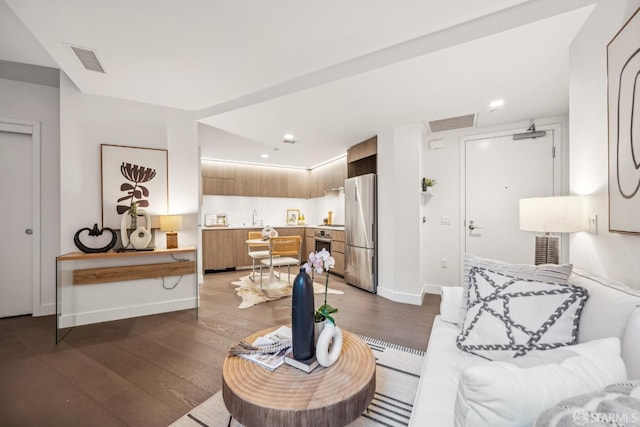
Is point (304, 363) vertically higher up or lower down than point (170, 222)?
lower down

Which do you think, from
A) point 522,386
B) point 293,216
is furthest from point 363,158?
point 522,386

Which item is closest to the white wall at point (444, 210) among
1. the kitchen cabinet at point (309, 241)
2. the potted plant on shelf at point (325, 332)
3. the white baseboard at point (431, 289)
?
the white baseboard at point (431, 289)

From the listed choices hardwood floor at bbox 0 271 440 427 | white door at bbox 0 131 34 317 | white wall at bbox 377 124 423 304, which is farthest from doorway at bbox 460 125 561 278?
white door at bbox 0 131 34 317

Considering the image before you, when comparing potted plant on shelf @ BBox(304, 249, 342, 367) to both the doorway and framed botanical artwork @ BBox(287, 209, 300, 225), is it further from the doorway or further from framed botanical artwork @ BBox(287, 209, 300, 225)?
framed botanical artwork @ BBox(287, 209, 300, 225)

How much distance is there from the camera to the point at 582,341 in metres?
1.06

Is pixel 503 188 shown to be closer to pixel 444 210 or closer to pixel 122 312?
pixel 444 210

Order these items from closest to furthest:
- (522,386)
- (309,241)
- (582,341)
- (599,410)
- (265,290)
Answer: (599,410) < (522,386) < (582,341) < (265,290) < (309,241)

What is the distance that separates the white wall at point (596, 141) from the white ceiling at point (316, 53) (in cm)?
20

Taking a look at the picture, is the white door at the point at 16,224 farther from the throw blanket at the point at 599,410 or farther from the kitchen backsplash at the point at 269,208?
the throw blanket at the point at 599,410

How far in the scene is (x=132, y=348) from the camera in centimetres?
226

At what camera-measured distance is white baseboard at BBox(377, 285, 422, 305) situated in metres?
3.39

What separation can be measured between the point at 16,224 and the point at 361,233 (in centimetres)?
421

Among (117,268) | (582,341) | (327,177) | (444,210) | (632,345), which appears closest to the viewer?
(632,345)

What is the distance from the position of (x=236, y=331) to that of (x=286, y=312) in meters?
0.65
